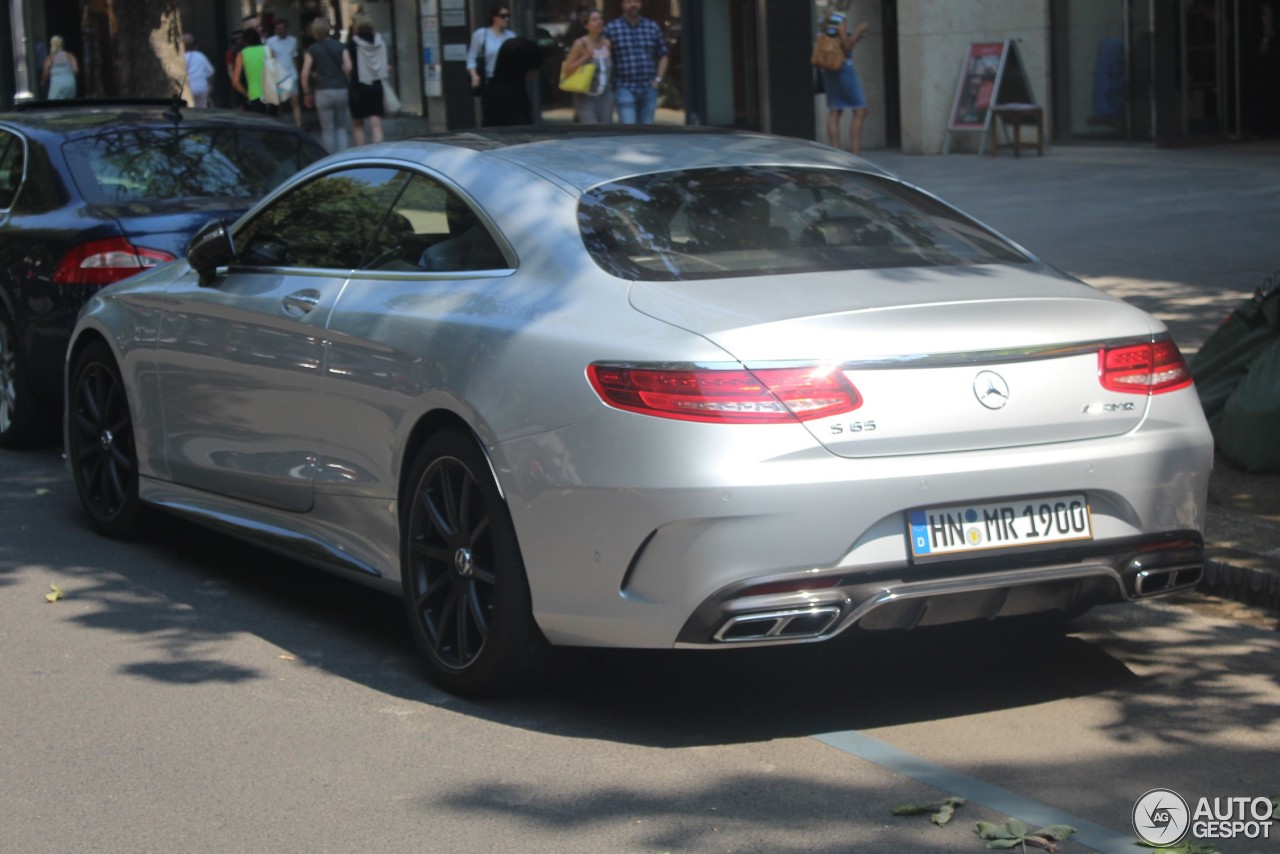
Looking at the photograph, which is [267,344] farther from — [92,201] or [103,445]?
[92,201]

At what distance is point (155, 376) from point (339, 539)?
147 cm

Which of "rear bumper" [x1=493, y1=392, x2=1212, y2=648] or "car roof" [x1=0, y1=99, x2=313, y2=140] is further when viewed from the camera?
"car roof" [x1=0, y1=99, x2=313, y2=140]

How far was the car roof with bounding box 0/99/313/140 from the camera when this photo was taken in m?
9.85

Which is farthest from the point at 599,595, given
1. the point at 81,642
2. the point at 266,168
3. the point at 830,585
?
the point at 266,168

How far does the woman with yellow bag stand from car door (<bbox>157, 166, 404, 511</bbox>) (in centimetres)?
1325

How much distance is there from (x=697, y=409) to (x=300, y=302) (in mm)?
2002

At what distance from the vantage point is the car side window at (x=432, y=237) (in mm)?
5645

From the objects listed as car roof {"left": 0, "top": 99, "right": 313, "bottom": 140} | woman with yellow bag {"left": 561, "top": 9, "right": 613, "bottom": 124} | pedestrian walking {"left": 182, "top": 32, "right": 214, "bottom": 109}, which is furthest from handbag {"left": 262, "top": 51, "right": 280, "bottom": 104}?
car roof {"left": 0, "top": 99, "right": 313, "bottom": 140}

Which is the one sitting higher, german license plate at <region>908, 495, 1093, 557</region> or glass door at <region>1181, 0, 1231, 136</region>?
glass door at <region>1181, 0, 1231, 136</region>

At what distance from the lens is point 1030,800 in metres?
4.56

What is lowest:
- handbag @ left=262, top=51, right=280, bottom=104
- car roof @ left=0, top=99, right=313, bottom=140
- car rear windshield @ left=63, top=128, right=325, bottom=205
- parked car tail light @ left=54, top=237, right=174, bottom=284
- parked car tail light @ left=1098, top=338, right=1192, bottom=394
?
parked car tail light @ left=1098, top=338, right=1192, bottom=394

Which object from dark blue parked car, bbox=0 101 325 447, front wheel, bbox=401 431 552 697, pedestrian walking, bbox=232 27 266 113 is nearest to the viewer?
front wheel, bbox=401 431 552 697

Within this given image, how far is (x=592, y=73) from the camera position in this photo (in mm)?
20016

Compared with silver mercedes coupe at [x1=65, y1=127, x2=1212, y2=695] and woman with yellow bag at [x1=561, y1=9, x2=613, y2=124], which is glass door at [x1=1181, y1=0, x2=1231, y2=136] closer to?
woman with yellow bag at [x1=561, y1=9, x2=613, y2=124]
